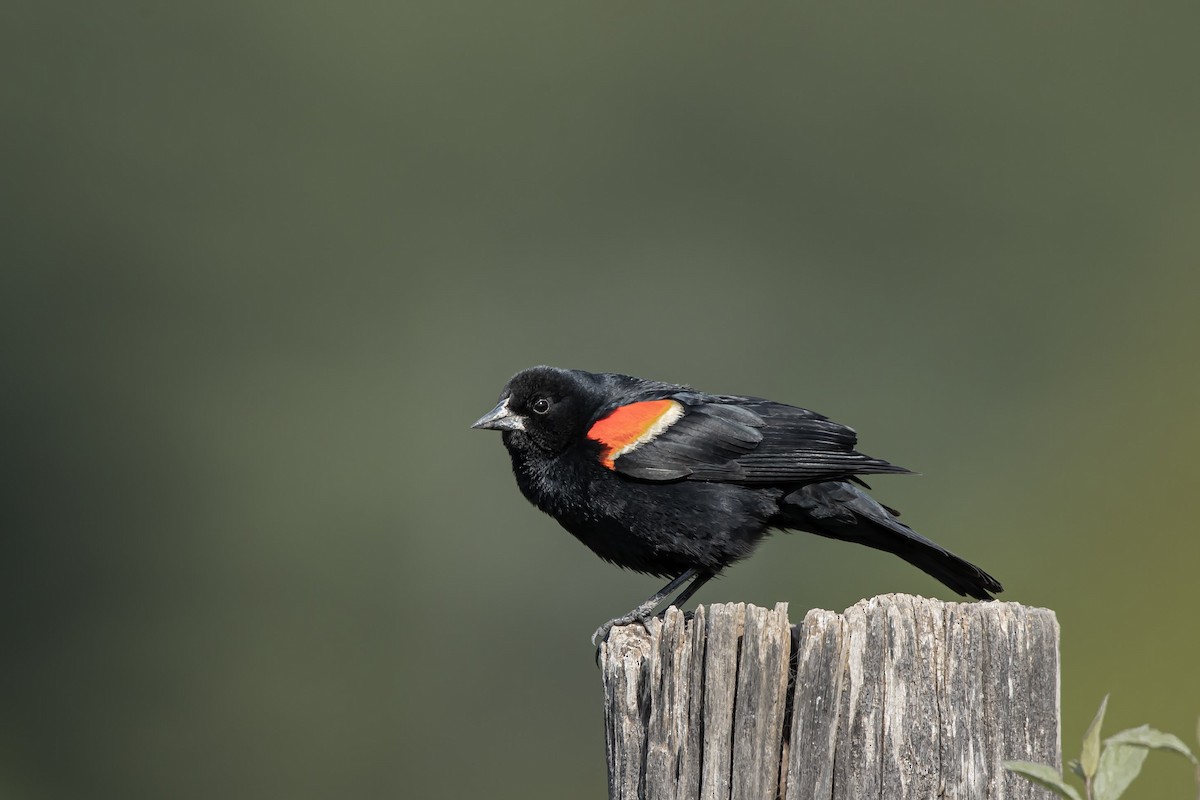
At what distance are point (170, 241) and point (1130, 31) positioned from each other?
12.7 meters

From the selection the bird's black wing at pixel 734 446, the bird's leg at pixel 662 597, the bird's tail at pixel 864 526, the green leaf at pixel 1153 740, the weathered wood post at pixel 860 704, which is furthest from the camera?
the bird's black wing at pixel 734 446

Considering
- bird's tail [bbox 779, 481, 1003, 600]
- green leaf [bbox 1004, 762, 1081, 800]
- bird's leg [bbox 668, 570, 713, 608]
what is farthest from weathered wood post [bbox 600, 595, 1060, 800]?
bird's leg [bbox 668, 570, 713, 608]

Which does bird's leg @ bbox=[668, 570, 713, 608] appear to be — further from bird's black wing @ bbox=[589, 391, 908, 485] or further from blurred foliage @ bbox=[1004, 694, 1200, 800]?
blurred foliage @ bbox=[1004, 694, 1200, 800]

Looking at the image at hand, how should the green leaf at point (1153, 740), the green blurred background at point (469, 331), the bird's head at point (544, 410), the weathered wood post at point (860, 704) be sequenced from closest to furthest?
the green leaf at point (1153, 740), the weathered wood post at point (860, 704), the bird's head at point (544, 410), the green blurred background at point (469, 331)

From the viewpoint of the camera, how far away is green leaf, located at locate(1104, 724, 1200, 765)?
1.70m

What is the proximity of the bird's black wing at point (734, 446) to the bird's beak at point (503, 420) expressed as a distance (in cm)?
39

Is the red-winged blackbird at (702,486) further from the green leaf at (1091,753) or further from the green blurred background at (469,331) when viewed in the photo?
the green blurred background at (469,331)

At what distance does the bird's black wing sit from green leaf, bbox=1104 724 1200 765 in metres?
3.16

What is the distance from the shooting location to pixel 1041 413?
13.7 meters

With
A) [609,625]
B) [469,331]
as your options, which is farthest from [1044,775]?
[469,331]

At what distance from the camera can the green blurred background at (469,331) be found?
42.9 ft

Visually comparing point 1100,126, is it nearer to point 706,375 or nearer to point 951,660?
point 706,375

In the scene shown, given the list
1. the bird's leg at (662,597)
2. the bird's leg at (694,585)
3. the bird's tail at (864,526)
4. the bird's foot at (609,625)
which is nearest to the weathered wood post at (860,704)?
the bird's foot at (609,625)

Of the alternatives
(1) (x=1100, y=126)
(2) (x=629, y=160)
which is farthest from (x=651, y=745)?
(1) (x=1100, y=126)
